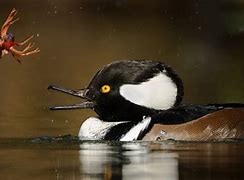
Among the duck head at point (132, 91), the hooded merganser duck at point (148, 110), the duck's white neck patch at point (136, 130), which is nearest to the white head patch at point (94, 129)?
the hooded merganser duck at point (148, 110)

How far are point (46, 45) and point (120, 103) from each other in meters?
10.0

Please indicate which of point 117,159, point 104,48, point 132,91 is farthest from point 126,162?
point 104,48

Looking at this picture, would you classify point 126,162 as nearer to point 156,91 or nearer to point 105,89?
point 156,91

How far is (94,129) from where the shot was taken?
16.5 m

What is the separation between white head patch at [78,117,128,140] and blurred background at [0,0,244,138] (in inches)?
9.2

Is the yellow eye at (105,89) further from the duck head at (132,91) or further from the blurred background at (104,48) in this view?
the blurred background at (104,48)

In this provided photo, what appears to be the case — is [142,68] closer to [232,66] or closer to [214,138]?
[214,138]

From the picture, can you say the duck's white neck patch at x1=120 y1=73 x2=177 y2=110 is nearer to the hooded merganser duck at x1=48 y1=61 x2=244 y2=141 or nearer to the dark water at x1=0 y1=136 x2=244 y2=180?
the hooded merganser duck at x1=48 y1=61 x2=244 y2=141

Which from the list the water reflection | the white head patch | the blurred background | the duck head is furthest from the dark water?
the blurred background

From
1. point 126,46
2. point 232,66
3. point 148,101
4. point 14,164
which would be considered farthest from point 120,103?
point 126,46

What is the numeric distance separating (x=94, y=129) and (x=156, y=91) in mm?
782

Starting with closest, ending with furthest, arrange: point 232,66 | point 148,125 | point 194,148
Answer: point 194,148 < point 148,125 < point 232,66

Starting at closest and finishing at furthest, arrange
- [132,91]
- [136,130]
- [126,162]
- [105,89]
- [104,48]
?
[126,162] → [136,130] → [132,91] → [105,89] → [104,48]

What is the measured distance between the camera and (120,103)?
1669 centimetres
